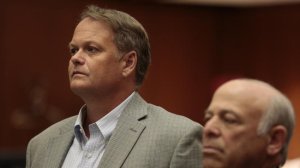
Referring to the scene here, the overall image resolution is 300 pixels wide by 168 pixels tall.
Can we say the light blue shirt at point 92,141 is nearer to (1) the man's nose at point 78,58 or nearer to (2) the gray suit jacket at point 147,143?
(2) the gray suit jacket at point 147,143

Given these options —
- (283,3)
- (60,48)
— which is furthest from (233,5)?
(60,48)

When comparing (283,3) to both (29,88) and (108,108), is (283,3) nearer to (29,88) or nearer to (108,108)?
(29,88)

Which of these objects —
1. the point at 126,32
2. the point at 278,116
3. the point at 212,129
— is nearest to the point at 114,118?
the point at 126,32

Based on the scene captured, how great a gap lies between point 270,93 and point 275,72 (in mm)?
5858

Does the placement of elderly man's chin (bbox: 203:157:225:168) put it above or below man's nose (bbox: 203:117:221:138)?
below

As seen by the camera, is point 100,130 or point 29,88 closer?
point 100,130

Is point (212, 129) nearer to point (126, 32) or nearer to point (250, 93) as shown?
point (250, 93)

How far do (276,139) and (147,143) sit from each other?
70 cm

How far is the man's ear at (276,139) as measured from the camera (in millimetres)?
2123

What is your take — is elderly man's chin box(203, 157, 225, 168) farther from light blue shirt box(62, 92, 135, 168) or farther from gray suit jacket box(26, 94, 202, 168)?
light blue shirt box(62, 92, 135, 168)

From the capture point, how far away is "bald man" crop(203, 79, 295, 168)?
6.95 feet

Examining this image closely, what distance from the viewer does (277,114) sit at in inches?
83.5

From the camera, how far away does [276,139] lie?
2.14m

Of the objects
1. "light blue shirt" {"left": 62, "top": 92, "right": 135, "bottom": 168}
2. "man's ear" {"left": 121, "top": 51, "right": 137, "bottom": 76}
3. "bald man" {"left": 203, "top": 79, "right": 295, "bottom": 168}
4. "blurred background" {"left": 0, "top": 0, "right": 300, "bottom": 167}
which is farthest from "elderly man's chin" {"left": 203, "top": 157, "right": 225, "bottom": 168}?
"blurred background" {"left": 0, "top": 0, "right": 300, "bottom": 167}
